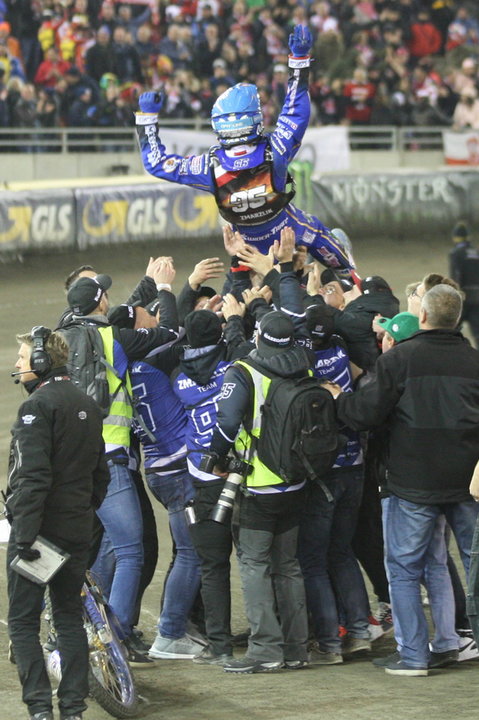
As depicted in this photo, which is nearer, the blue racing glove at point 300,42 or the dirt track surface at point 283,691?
the dirt track surface at point 283,691

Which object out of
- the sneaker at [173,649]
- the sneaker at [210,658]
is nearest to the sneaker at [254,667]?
the sneaker at [210,658]

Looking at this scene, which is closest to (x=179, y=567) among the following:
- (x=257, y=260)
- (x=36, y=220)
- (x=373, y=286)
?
(x=257, y=260)

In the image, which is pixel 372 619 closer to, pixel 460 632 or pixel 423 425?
pixel 460 632

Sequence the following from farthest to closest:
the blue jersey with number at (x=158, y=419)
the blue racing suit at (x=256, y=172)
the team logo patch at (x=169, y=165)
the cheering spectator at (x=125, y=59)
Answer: the cheering spectator at (x=125, y=59)
the team logo patch at (x=169, y=165)
the blue racing suit at (x=256, y=172)
the blue jersey with number at (x=158, y=419)

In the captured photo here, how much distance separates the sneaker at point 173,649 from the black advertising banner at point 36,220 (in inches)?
380

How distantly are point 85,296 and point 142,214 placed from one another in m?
10.5

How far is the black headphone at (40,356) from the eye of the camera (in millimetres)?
5609

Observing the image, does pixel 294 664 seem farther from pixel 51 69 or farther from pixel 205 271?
pixel 51 69

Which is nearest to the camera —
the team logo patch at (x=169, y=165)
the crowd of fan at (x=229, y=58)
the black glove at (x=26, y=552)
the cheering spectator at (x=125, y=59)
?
the black glove at (x=26, y=552)

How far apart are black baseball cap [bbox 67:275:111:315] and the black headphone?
1.09 meters

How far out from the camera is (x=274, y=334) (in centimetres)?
638

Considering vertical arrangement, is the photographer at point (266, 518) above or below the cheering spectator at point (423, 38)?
below

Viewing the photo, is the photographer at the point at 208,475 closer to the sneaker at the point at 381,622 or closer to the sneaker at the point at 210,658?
the sneaker at the point at 210,658

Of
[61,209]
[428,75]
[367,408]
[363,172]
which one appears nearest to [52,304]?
[61,209]
